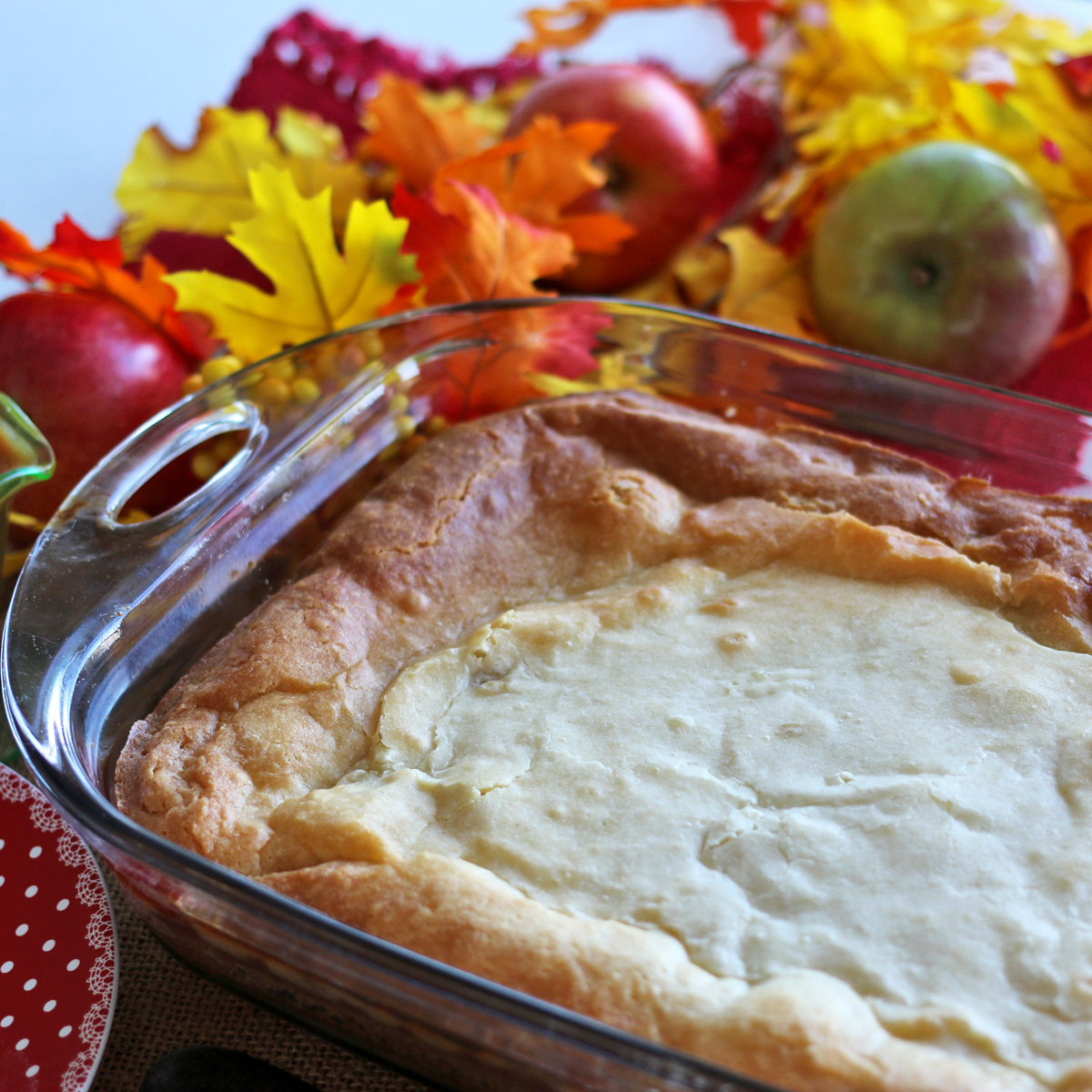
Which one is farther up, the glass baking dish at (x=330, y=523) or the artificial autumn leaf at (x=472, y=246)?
the artificial autumn leaf at (x=472, y=246)

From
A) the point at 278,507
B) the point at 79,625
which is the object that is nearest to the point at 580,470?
the point at 278,507

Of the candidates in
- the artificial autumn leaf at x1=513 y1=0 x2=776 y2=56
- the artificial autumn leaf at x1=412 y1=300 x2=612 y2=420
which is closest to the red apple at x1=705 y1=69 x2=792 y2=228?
the artificial autumn leaf at x1=513 y1=0 x2=776 y2=56

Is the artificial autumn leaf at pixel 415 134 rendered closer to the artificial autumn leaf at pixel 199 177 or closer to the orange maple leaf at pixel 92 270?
the artificial autumn leaf at pixel 199 177

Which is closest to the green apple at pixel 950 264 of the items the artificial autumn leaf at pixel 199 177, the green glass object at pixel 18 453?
the artificial autumn leaf at pixel 199 177

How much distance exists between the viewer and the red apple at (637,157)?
2037mm

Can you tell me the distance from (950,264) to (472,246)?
75 centimetres

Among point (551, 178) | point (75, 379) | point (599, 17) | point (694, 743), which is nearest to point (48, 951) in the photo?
point (694, 743)

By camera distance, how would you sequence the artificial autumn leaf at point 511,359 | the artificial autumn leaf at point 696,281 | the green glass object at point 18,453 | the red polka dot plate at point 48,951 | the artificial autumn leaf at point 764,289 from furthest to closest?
the artificial autumn leaf at point 696,281
the artificial autumn leaf at point 764,289
the artificial autumn leaf at point 511,359
the green glass object at point 18,453
the red polka dot plate at point 48,951

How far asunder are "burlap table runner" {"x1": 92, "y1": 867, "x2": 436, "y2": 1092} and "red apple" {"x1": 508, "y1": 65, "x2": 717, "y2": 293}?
1367 millimetres

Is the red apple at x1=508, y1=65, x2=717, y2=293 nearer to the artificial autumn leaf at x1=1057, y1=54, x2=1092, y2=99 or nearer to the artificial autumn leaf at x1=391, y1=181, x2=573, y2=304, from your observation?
the artificial autumn leaf at x1=391, y1=181, x2=573, y2=304

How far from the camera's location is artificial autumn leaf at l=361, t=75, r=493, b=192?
1.99m

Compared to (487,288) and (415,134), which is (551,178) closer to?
(487,288)

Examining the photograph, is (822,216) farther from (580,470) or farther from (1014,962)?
(1014,962)

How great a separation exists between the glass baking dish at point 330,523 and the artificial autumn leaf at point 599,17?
111 cm
